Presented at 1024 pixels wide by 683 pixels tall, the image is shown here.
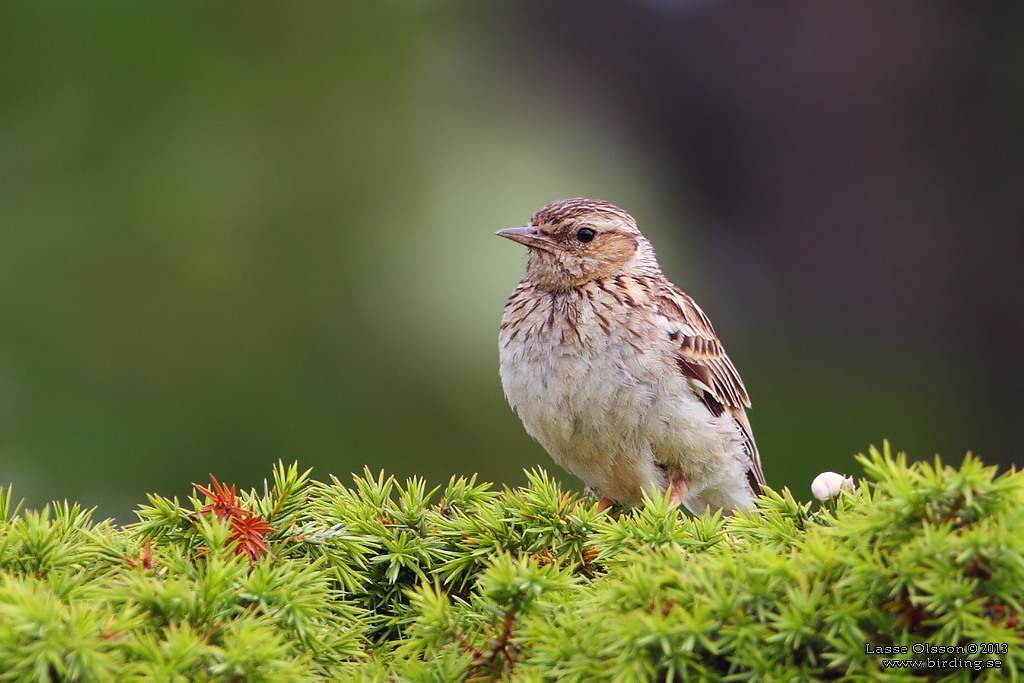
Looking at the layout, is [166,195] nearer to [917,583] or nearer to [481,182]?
[481,182]

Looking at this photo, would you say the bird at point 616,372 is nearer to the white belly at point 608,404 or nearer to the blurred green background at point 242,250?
the white belly at point 608,404

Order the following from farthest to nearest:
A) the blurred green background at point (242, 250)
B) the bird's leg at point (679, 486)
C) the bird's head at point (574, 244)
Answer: the blurred green background at point (242, 250), the bird's head at point (574, 244), the bird's leg at point (679, 486)

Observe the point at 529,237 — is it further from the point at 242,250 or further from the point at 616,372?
the point at 242,250

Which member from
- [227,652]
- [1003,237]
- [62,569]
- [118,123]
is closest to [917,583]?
[227,652]

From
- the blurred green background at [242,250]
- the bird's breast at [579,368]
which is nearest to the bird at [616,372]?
the bird's breast at [579,368]

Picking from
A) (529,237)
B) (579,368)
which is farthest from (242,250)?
(579,368)
